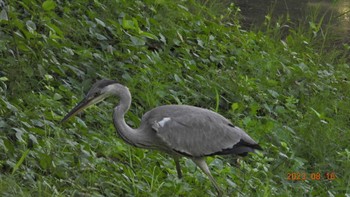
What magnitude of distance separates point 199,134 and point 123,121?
1.99 feet

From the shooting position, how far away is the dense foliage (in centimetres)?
663

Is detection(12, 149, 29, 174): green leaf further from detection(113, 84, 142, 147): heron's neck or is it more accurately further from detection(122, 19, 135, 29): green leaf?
detection(122, 19, 135, 29): green leaf

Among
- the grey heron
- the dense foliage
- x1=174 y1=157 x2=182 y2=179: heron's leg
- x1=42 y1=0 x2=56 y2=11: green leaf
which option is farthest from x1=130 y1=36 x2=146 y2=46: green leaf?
x1=174 y1=157 x2=182 y2=179: heron's leg

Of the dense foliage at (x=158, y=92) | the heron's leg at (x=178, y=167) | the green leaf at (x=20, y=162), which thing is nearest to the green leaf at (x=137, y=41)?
the dense foliage at (x=158, y=92)

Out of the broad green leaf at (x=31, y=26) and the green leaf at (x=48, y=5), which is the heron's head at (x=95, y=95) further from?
the green leaf at (x=48, y=5)

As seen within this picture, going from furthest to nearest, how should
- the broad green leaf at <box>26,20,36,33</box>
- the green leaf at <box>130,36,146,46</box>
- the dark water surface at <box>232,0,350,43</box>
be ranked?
the dark water surface at <box>232,0,350,43</box>, the green leaf at <box>130,36,146,46</box>, the broad green leaf at <box>26,20,36,33</box>

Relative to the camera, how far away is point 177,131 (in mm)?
6934

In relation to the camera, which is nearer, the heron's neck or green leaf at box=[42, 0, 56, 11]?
the heron's neck

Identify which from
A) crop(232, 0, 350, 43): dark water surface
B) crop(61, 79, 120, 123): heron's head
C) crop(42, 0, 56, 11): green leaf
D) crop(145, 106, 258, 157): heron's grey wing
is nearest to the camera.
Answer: crop(61, 79, 120, 123): heron's head

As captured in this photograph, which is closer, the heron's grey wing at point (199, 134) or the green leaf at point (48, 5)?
the heron's grey wing at point (199, 134)
